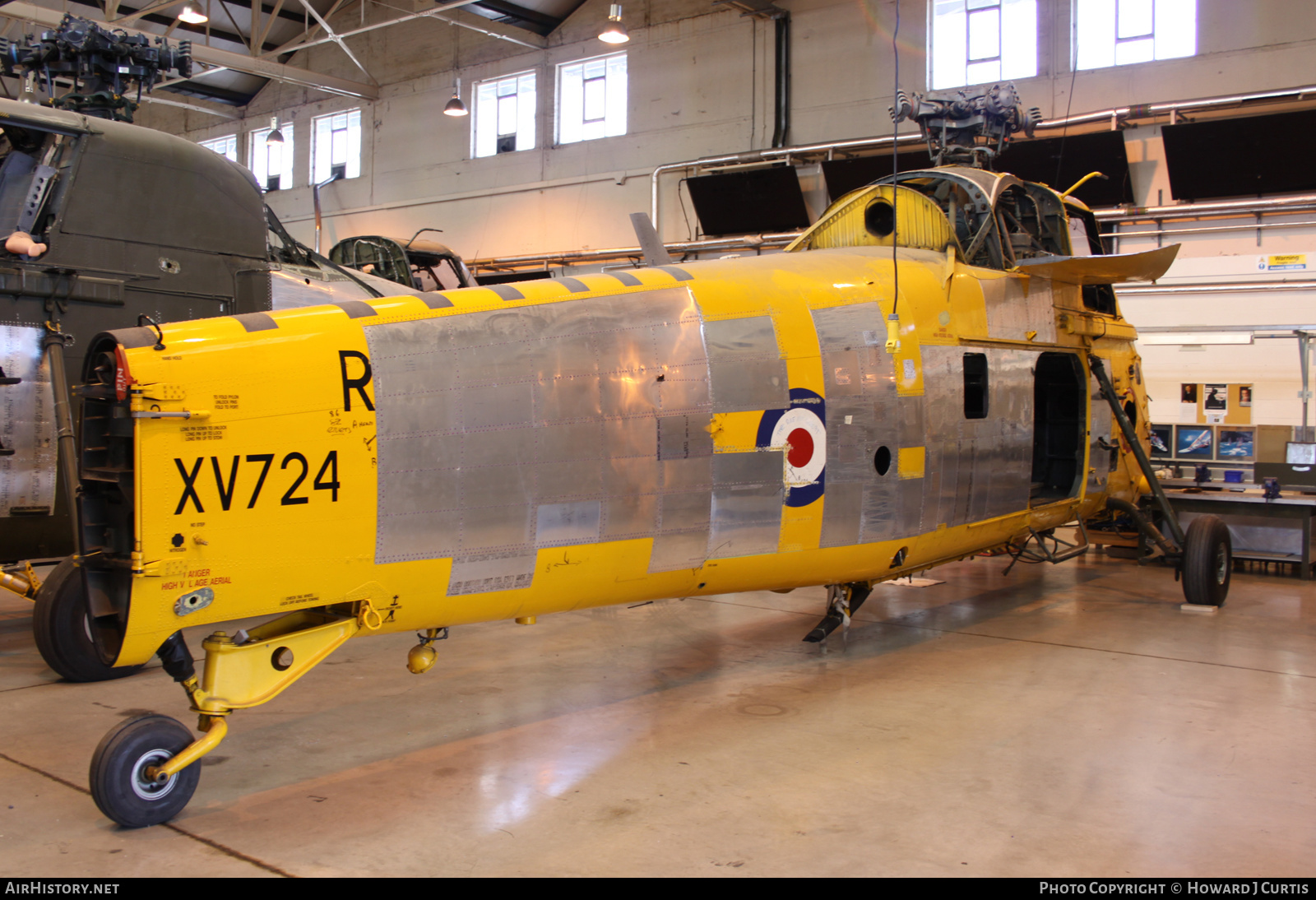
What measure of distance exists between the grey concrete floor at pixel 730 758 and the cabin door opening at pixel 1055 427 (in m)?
1.68

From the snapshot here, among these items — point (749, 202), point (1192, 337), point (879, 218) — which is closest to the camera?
point (879, 218)

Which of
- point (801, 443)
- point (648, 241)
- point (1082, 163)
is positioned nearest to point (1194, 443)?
point (1082, 163)

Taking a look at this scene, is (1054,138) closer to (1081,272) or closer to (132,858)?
(1081,272)

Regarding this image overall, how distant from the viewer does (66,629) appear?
663 centimetres

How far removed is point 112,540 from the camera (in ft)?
13.8

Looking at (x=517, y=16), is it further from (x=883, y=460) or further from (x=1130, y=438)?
(x=883, y=460)

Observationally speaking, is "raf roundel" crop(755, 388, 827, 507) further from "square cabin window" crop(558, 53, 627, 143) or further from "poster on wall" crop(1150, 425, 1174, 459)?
"square cabin window" crop(558, 53, 627, 143)

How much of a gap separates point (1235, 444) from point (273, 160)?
27.8 metres

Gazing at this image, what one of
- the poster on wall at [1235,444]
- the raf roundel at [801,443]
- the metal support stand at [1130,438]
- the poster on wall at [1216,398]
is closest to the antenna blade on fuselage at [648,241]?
the raf roundel at [801,443]

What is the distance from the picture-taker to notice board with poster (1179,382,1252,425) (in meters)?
13.9

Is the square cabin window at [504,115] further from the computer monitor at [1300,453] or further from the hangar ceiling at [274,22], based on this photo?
the computer monitor at [1300,453]

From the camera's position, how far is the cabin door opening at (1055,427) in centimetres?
956

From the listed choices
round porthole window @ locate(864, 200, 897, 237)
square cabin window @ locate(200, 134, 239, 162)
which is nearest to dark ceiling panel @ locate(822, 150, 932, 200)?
round porthole window @ locate(864, 200, 897, 237)

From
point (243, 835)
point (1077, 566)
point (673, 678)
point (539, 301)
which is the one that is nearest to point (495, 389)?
point (539, 301)
